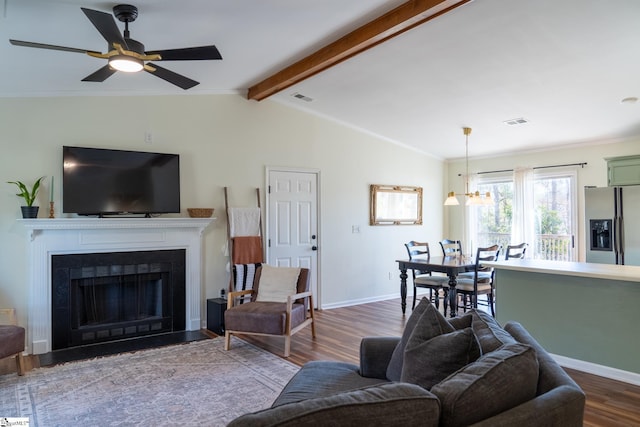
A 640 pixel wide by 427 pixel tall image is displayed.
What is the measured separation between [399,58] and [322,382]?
3170 millimetres

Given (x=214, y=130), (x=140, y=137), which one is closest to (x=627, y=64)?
(x=214, y=130)

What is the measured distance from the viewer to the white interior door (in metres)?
5.77

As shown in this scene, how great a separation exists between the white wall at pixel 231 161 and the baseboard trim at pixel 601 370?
327 cm

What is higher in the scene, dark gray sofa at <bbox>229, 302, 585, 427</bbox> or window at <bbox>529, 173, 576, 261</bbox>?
window at <bbox>529, 173, 576, 261</bbox>

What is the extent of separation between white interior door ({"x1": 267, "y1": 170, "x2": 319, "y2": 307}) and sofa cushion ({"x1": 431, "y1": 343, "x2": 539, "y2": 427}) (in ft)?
14.8

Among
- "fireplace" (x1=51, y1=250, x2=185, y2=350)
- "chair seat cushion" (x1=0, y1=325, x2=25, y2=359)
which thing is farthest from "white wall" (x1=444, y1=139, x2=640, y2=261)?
"chair seat cushion" (x1=0, y1=325, x2=25, y2=359)

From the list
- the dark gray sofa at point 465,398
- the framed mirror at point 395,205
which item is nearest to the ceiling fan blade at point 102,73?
the dark gray sofa at point 465,398

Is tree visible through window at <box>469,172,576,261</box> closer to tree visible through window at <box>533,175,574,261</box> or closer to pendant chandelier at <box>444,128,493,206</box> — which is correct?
tree visible through window at <box>533,175,574,261</box>

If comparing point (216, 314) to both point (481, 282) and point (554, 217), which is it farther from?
point (554, 217)

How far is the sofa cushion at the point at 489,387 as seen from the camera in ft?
3.88

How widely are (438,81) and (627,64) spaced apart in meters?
1.70

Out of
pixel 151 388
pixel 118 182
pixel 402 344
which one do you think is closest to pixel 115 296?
pixel 118 182

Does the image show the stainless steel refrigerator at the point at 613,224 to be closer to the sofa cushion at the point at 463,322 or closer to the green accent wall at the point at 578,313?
the green accent wall at the point at 578,313

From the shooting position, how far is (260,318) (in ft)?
13.3
